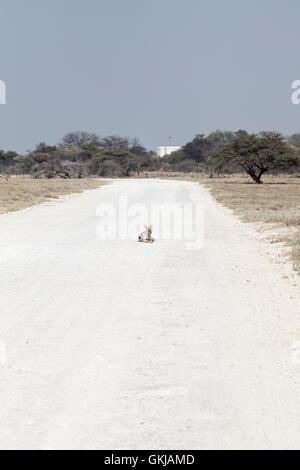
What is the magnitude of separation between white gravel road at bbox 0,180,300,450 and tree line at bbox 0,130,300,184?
4355cm

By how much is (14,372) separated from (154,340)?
→ 148 cm

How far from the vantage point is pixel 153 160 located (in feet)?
373

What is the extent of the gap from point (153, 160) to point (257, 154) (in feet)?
207

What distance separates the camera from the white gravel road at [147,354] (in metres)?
3.73

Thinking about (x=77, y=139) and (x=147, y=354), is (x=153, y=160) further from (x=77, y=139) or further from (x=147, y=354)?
(x=147, y=354)

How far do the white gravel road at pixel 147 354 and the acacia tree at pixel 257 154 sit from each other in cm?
4245

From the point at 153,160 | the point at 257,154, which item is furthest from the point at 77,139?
the point at 257,154

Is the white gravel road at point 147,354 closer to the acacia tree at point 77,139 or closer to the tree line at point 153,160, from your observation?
the tree line at point 153,160

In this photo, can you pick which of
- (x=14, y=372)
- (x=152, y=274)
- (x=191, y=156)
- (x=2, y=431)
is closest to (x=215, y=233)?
(x=152, y=274)

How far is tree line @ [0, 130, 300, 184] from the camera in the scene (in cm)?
5231

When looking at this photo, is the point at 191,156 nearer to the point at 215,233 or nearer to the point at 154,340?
the point at 215,233

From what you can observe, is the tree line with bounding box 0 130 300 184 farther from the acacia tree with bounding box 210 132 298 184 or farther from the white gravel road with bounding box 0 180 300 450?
the white gravel road with bounding box 0 180 300 450

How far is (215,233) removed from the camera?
47.6ft

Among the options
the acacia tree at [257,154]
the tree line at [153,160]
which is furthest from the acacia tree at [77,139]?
the acacia tree at [257,154]
